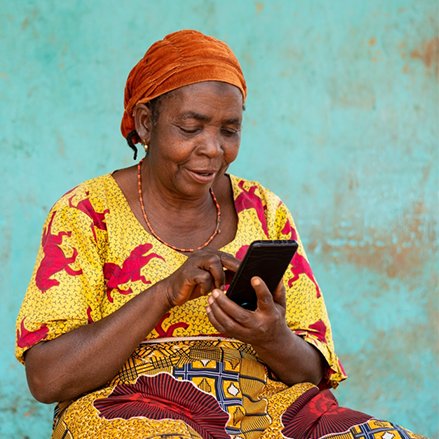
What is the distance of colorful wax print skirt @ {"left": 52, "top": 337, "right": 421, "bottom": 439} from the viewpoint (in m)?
2.80

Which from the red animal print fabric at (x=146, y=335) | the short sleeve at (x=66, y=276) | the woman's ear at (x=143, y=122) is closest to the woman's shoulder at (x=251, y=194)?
the red animal print fabric at (x=146, y=335)

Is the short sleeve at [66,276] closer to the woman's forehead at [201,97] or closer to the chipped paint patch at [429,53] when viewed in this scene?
the woman's forehead at [201,97]

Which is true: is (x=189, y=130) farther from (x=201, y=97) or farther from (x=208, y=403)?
(x=208, y=403)

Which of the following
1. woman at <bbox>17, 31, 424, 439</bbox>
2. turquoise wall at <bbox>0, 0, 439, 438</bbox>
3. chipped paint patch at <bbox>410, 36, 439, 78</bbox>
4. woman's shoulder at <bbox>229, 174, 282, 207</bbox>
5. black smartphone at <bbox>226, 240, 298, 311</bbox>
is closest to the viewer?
black smartphone at <bbox>226, 240, 298, 311</bbox>

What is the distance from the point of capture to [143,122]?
10.8 feet

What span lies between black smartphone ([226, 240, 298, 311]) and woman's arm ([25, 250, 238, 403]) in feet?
0.29

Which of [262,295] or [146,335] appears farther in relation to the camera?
[146,335]

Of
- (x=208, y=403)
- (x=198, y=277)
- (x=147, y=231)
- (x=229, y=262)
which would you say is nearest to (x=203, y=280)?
(x=198, y=277)

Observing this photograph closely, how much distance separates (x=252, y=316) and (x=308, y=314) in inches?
20.8

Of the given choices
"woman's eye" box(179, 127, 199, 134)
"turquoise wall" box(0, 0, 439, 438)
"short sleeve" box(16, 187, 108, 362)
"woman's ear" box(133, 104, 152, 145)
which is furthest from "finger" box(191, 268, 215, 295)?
"turquoise wall" box(0, 0, 439, 438)

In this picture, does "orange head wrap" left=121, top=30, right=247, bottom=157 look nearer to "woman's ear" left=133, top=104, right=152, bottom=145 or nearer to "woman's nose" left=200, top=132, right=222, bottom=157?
"woman's ear" left=133, top=104, right=152, bottom=145

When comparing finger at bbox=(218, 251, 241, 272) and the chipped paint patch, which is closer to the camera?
finger at bbox=(218, 251, 241, 272)

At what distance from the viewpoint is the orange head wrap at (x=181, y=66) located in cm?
314

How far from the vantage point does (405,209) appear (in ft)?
15.6
